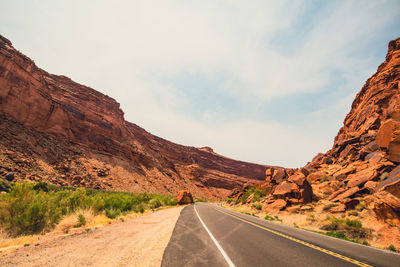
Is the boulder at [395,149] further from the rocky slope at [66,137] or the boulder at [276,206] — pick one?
the rocky slope at [66,137]

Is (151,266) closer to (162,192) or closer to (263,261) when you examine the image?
(263,261)

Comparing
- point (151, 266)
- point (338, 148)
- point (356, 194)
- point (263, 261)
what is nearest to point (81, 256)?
point (151, 266)

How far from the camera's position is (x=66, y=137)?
4816cm

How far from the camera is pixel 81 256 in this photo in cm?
502

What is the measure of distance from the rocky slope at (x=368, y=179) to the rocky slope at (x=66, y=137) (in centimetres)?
3817

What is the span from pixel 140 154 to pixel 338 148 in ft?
190

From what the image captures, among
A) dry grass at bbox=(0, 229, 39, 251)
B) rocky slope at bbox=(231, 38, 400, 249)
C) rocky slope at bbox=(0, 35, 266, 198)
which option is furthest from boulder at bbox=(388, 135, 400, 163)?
rocky slope at bbox=(0, 35, 266, 198)

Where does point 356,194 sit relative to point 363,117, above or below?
below

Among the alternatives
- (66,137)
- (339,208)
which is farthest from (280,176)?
(66,137)

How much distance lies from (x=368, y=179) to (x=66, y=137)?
59.0 metres

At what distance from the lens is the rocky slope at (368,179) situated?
9213mm

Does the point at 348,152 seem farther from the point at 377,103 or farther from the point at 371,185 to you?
the point at 371,185

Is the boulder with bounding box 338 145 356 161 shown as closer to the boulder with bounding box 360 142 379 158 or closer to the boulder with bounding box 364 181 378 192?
the boulder with bounding box 360 142 379 158

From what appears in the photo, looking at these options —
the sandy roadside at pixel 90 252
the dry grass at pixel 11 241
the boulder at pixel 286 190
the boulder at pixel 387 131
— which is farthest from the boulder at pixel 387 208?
the dry grass at pixel 11 241
